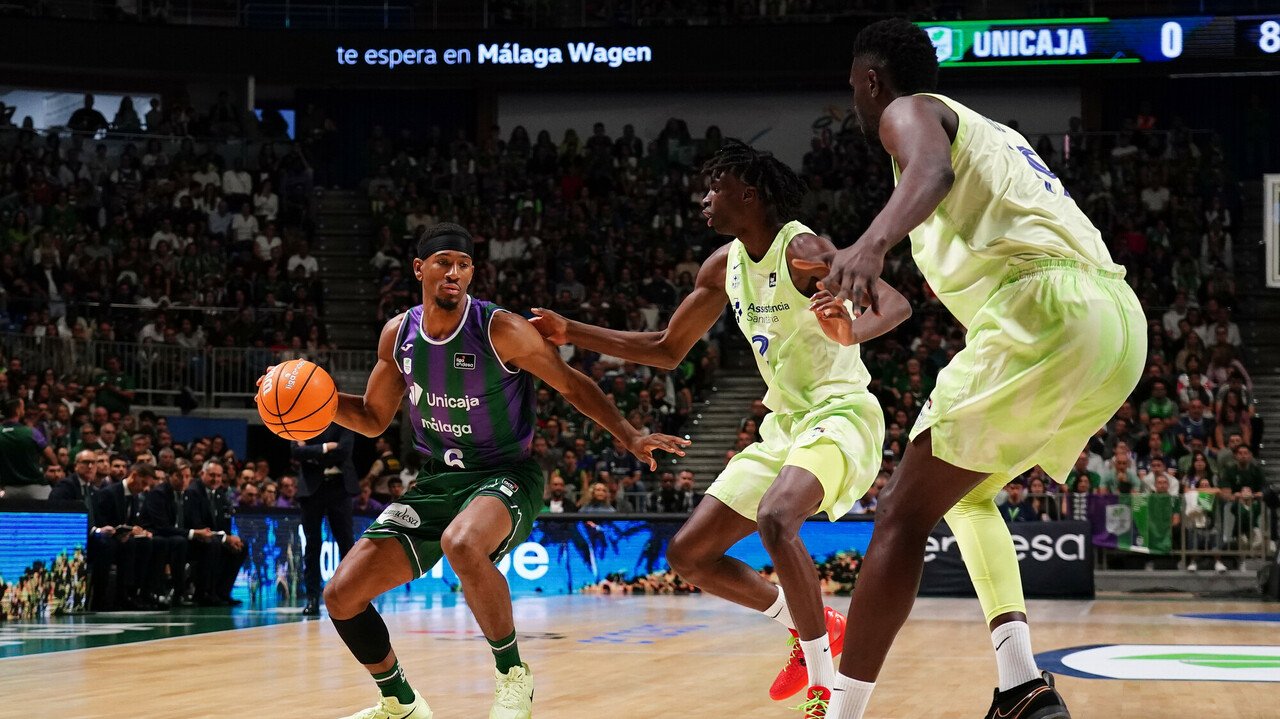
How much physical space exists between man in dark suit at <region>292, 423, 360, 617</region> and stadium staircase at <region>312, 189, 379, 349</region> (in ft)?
31.6

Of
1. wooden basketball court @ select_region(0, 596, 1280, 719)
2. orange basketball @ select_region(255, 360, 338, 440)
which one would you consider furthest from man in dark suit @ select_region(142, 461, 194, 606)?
orange basketball @ select_region(255, 360, 338, 440)

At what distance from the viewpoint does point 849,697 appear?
12.3ft

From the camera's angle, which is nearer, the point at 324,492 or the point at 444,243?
the point at 444,243

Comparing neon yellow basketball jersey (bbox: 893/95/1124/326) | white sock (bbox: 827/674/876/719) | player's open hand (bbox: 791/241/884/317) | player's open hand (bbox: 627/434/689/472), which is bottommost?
white sock (bbox: 827/674/876/719)

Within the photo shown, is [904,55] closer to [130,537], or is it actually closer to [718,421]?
[130,537]

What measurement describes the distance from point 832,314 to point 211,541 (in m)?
10.6

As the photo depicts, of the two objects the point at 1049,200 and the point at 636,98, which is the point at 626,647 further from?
the point at 636,98

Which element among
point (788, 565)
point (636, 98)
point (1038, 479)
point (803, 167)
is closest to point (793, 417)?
point (788, 565)

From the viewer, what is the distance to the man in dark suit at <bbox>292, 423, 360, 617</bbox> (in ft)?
38.5

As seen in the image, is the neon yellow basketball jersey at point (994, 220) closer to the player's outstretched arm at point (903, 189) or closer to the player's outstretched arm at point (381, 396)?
the player's outstretched arm at point (903, 189)

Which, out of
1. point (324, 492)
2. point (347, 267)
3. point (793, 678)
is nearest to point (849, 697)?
point (793, 678)

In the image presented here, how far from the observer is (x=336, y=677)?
283 inches

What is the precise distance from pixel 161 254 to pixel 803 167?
34.5 feet

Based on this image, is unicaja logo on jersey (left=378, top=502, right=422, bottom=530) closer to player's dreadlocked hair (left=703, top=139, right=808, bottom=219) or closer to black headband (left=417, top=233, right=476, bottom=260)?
black headband (left=417, top=233, right=476, bottom=260)
